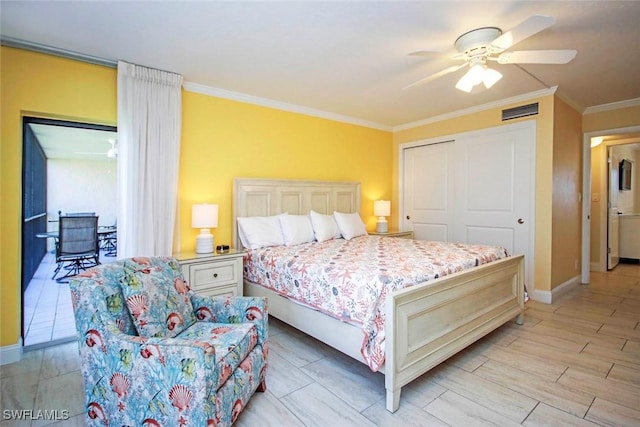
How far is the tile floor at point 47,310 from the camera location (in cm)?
284

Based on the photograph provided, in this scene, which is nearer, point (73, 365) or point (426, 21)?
point (426, 21)

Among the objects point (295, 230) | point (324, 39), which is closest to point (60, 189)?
point (295, 230)

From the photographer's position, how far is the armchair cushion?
63.2 inches

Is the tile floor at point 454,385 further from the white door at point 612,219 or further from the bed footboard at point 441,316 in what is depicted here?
the white door at point 612,219

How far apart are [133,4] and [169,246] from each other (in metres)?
2.06

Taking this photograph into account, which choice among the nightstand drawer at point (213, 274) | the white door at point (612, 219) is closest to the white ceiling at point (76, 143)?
the nightstand drawer at point (213, 274)

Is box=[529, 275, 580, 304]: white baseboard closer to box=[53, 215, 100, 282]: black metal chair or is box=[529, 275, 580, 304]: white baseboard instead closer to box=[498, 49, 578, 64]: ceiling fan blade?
box=[498, 49, 578, 64]: ceiling fan blade

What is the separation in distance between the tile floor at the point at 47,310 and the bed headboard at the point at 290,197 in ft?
4.80

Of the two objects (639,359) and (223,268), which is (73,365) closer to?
(223,268)

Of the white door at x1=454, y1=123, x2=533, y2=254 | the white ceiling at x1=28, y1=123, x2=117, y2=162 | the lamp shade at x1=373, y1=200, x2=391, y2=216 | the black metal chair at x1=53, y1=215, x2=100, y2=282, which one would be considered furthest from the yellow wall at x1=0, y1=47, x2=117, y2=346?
the white door at x1=454, y1=123, x2=533, y2=254

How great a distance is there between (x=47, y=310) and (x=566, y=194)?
632cm

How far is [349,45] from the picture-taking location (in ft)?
8.56

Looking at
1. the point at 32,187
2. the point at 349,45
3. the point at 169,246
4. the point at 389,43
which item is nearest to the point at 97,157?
the point at 32,187

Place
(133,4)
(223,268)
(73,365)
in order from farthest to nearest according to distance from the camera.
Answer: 1. (223,268)
2. (73,365)
3. (133,4)
